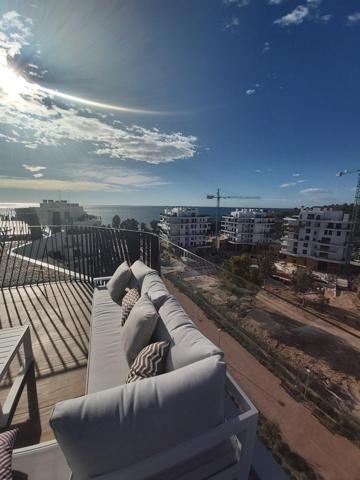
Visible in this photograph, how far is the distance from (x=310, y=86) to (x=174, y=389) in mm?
8690

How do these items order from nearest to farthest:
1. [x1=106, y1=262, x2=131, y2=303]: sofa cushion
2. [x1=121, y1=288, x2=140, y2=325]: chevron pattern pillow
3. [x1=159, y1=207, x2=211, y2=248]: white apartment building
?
[x1=121, y1=288, x2=140, y2=325]: chevron pattern pillow → [x1=106, y1=262, x2=131, y2=303]: sofa cushion → [x1=159, y1=207, x2=211, y2=248]: white apartment building

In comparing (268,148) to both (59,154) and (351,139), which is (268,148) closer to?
(351,139)

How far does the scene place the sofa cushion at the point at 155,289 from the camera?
5.25ft

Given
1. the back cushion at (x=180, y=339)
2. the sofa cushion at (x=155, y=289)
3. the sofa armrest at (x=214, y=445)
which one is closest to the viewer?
the sofa armrest at (x=214, y=445)

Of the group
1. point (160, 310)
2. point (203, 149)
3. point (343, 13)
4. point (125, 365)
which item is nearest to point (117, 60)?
point (343, 13)

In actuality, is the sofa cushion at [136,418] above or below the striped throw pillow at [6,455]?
above

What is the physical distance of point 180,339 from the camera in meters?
1.16

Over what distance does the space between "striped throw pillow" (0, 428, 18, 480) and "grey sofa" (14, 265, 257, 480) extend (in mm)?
70

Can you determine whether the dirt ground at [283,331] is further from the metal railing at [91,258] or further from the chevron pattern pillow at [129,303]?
the metal railing at [91,258]

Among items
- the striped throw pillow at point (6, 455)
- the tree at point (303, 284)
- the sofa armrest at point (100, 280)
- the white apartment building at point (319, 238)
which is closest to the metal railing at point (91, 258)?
the sofa armrest at point (100, 280)

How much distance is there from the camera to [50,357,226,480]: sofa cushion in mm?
668

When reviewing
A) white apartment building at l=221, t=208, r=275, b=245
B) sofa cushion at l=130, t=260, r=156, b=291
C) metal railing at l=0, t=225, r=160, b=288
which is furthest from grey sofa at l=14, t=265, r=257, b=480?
white apartment building at l=221, t=208, r=275, b=245

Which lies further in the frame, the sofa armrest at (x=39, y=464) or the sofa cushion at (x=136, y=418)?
the sofa armrest at (x=39, y=464)

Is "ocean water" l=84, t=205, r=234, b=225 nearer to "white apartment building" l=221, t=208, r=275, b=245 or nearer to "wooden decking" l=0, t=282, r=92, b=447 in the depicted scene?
"white apartment building" l=221, t=208, r=275, b=245
